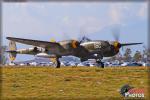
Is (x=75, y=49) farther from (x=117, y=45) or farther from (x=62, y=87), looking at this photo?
(x=62, y=87)

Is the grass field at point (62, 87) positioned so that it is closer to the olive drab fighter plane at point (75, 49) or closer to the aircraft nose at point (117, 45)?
the olive drab fighter plane at point (75, 49)

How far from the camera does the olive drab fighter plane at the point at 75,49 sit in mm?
41062

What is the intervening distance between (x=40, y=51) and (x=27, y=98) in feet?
94.2

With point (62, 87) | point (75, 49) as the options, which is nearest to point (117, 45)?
point (75, 49)

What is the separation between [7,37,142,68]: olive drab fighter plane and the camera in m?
41.1

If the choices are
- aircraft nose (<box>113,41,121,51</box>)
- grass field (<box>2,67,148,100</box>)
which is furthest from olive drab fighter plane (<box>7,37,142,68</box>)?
grass field (<box>2,67,148,100</box>)

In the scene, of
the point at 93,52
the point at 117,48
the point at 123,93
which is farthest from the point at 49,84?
the point at 117,48

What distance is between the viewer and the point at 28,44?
144ft

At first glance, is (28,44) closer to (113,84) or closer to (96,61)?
(96,61)

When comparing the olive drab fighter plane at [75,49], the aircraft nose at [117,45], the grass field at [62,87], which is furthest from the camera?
the aircraft nose at [117,45]

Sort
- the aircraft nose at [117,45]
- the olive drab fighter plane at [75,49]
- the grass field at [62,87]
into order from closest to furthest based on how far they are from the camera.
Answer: the grass field at [62,87]
the olive drab fighter plane at [75,49]
the aircraft nose at [117,45]

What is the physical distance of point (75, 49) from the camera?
43188mm

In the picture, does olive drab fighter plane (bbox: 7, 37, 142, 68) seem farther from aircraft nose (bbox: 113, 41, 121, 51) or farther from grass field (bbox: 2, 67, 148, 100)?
grass field (bbox: 2, 67, 148, 100)

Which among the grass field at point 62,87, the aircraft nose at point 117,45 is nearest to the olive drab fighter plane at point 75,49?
the aircraft nose at point 117,45
